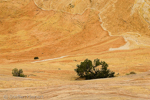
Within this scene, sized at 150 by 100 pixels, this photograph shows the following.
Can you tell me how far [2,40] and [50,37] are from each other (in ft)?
28.5

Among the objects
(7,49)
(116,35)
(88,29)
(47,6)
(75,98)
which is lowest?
(75,98)

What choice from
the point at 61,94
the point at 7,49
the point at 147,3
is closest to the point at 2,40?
the point at 7,49

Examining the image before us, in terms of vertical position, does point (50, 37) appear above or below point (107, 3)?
below

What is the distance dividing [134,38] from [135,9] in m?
9.24

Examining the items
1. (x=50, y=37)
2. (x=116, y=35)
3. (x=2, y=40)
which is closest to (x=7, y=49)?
(x=2, y=40)

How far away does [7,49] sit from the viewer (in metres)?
27.5

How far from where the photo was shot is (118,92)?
6727 millimetres

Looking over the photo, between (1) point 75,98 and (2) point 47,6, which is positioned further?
(2) point 47,6

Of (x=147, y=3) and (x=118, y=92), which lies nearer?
(x=118, y=92)

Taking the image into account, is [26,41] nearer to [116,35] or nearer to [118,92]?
[116,35]

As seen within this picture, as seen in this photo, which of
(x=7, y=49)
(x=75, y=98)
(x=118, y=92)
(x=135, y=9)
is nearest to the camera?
(x=75, y=98)

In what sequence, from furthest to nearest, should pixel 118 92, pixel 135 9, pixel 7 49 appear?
1. pixel 135 9
2. pixel 7 49
3. pixel 118 92

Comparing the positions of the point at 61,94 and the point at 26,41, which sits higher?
the point at 26,41

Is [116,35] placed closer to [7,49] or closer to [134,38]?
[134,38]
